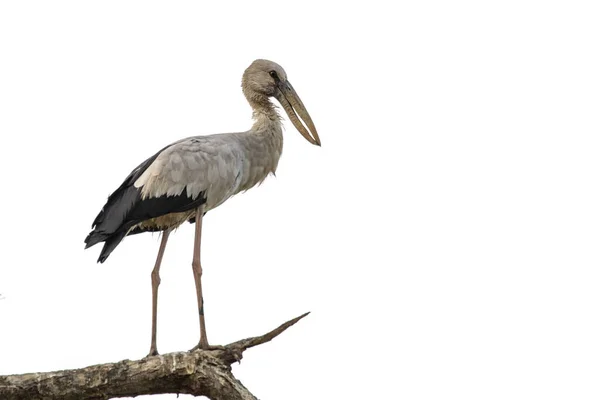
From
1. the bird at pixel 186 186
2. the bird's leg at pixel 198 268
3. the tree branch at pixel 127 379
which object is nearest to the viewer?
the tree branch at pixel 127 379

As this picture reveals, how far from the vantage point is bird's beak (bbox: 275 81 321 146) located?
11.1m

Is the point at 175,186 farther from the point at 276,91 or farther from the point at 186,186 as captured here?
the point at 276,91

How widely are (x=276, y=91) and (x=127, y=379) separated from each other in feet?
12.5

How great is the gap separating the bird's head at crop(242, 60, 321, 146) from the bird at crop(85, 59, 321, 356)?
266 millimetres

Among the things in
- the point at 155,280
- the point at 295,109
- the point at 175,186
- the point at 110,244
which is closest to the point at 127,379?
the point at 110,244

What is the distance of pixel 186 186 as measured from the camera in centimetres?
998

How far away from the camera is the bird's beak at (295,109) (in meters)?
11.1

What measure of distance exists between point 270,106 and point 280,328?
3427mm

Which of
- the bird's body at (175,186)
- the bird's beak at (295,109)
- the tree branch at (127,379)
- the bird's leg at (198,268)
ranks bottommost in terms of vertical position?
the tree branch at (127,379)

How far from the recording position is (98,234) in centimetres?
977

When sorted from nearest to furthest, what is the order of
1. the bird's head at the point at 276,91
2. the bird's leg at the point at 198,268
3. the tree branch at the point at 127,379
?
the tree branch at the point at 127,379
the bird's leg at the point at 198,268
the bird's head at the point at 276,91

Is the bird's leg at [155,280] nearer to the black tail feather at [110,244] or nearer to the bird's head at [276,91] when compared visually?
the black tail feather at [110,244]

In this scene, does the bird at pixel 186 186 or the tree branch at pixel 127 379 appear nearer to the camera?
the tree branch at pixel 127 379

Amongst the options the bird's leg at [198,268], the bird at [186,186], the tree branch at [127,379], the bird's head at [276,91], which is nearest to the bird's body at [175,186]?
the bird at [186,186]
